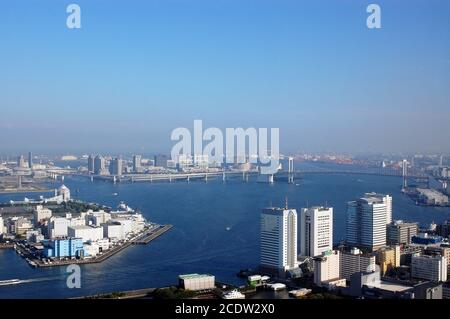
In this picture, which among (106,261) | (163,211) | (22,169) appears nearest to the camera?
(106,261)

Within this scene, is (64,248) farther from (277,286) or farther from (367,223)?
(367,223)

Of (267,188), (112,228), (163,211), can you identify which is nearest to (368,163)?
(267,188)

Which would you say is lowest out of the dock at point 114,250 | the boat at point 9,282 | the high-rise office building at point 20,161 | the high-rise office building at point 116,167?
the dock at point 114,250

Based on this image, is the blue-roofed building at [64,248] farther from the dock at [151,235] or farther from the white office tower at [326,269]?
the white office tower at [326,269]

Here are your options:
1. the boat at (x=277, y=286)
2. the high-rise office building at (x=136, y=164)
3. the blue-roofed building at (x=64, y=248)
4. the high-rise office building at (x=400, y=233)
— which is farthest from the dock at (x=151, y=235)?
the high-rise office building at (x=136, y=164)

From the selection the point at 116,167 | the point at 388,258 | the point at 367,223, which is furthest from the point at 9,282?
the point at 116,167

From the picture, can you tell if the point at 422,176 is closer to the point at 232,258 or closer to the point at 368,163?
the point at 368,163
